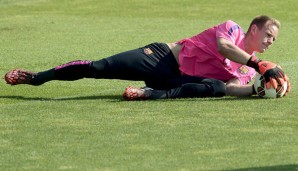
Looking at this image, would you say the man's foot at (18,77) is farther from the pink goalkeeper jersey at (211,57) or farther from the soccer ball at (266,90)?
the soccer ball at (266,90)

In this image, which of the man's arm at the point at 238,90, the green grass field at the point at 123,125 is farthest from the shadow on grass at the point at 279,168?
the man's arm at the point at 238,90

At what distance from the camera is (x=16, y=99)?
10969mm

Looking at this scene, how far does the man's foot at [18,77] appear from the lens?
11078 mm

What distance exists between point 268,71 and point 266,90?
8.7 inches

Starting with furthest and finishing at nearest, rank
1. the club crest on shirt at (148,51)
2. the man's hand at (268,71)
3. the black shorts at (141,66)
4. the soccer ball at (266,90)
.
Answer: the club crest on shirt at (148,51) → the black shorts at (141,66) → the soccer ball at (266,90) → the man's hand at (268,71)

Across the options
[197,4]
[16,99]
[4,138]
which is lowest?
[197,4]

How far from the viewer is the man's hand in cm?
1030

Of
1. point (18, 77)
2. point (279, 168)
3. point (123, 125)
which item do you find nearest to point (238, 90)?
point (123, 125)

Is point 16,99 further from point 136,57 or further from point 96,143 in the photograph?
point 96,143

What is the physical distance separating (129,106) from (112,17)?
10.1m

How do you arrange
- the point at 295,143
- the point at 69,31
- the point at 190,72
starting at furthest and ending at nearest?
the point at 69,31, the point at 190,72, the point at 295,143

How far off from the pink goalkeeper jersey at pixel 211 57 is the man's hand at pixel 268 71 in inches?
16.4

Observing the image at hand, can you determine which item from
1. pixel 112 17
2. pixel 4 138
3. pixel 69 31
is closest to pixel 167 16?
pixel 112 17

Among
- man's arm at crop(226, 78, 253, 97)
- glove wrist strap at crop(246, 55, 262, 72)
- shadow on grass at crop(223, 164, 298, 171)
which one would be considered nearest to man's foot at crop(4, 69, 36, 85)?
man's arm at crop(226, 78, 253, 97)
